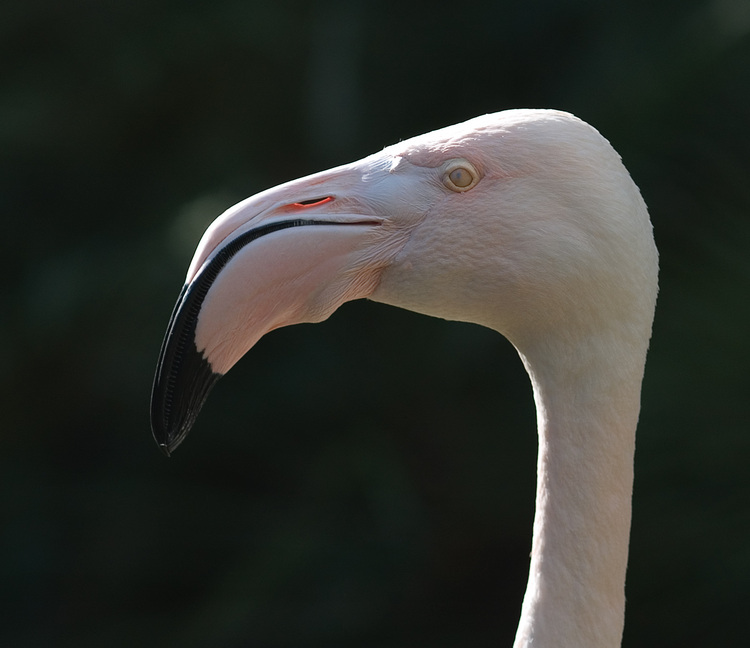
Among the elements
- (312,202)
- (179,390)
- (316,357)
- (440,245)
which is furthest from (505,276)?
(316,357)

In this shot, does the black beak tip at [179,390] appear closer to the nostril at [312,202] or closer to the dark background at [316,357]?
the nostril at [312,202]

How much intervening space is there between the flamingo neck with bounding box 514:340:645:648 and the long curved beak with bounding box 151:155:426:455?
0.26 meters

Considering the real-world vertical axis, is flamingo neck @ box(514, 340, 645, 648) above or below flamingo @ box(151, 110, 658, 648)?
below

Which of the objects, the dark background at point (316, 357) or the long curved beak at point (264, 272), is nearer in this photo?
the long curved beak at point (264, 272)

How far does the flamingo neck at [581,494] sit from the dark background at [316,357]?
133cm

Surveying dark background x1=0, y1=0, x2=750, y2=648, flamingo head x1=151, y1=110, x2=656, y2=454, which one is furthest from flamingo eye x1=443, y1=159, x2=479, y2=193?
dark background x1=0, y1=0, x2=750, y2=648

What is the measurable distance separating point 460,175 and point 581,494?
1.34 feet

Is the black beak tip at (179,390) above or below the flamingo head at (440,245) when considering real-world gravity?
below

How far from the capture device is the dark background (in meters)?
2.44

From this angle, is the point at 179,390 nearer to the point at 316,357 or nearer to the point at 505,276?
the point at 505,276

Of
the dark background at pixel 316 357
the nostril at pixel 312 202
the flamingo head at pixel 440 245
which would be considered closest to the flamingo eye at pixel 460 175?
the flamingo head at pixel 440 245

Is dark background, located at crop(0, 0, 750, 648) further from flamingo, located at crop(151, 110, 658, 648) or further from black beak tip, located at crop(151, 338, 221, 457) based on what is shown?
black beak tip, located at crop(151, 338, 221, 457)

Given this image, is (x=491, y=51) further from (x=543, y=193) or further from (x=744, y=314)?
(x=543, y=193)

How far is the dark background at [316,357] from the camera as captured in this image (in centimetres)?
244
